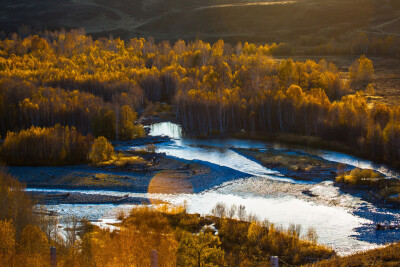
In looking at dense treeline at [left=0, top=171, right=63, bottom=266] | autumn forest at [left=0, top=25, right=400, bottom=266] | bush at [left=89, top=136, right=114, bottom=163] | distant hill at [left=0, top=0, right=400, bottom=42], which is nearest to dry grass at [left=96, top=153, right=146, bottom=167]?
autumn forest at [left=0, top=25, right=400, bottom=266]

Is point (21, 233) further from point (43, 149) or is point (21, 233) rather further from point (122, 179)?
point (43, 149)

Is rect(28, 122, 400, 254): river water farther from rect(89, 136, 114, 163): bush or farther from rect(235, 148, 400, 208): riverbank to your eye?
rect(89, 136, 114, 163): bush

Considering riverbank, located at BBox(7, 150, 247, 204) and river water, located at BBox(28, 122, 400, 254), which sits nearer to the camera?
river water, located at BBox(28, 122, 400, 254)

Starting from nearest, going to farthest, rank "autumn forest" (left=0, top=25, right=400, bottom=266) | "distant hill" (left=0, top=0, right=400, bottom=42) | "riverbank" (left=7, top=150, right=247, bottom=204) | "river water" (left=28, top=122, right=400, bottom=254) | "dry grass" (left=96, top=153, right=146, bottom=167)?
"autumn forest" (left=0, top=25, right=400, bottom=266)
"river water" (left=28, top=122, right=400, bottom=254)
"riverbank" (left=7, top=150, right=247, bottom=204)
"dry grass" (left=96, top=153, right=146, bottom=167)
"distant hill" (left=0, top=0, right=400, bottom=42)

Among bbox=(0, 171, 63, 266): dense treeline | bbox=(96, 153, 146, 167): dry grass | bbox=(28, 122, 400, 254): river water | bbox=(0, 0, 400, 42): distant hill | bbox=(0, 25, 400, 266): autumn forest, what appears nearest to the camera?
bbox=(0, 171, 63, 266): dense treeline

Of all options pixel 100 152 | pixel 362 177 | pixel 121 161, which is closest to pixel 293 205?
pixel 362 177

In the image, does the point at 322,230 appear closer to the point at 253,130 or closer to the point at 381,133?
the point at 381,133

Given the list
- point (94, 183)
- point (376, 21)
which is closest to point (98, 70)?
point (94, 183)
